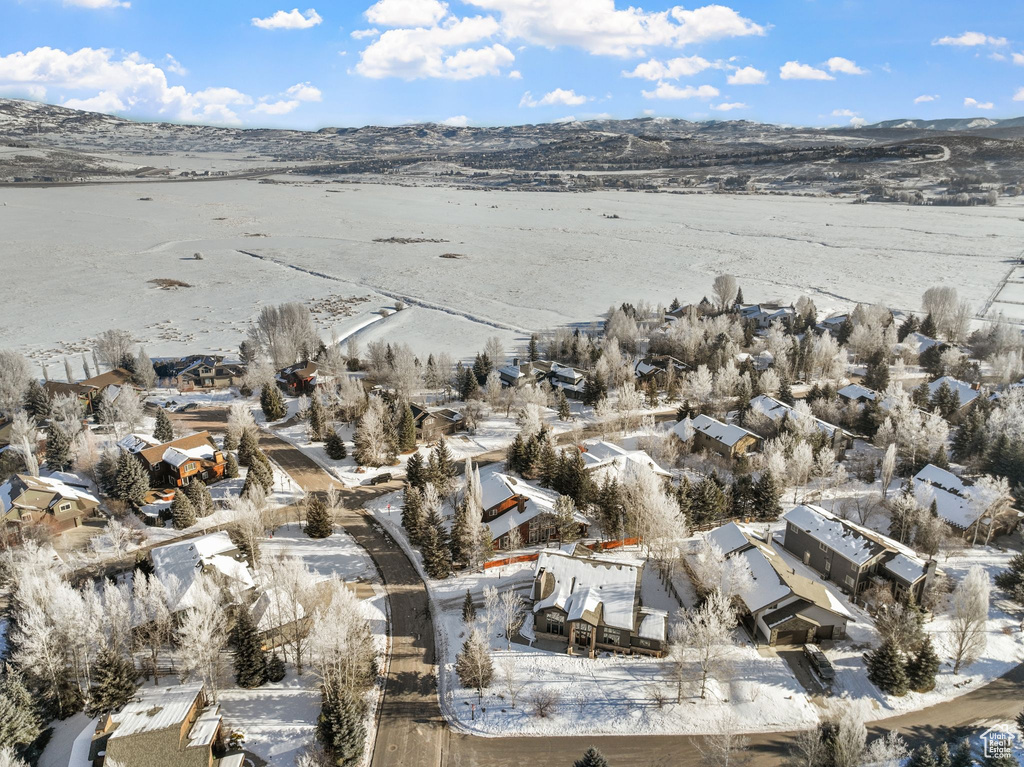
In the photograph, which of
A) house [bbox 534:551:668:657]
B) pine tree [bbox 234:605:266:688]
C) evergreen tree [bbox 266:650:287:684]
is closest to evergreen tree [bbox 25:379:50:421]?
pine tree [bbox 234:605:266:688]

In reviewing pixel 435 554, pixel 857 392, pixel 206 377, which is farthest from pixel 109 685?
pixel 857 392

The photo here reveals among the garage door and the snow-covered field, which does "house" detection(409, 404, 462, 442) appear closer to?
the snow-covered field

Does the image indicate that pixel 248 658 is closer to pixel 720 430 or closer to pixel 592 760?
pixel 592 760

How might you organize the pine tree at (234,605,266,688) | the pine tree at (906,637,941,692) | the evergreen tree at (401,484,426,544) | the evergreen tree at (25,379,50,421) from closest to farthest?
the pine tree at (906,637,941,692), the pine tree at (234,605,266,688), the evergreen tree at (401,484,426,544), the evergreen tree at (25,379,50,421)

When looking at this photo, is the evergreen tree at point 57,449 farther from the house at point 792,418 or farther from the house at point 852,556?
the house at point 792,418

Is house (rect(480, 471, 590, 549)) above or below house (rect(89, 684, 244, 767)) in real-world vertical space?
above

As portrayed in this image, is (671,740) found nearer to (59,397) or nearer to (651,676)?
(651,676)

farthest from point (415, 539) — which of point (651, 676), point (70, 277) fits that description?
point (70, 277)
